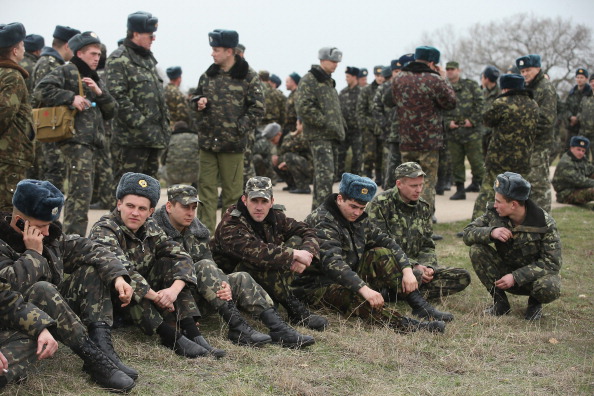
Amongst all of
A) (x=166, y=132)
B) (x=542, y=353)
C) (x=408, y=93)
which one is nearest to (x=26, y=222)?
(x=542, y=353)

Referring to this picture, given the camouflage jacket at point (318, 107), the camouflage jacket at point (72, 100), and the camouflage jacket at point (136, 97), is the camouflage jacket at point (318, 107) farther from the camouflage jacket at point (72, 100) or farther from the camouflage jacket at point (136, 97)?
the camouflage jacket at point (72, 100)

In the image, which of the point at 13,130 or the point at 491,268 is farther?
the point at 13,130

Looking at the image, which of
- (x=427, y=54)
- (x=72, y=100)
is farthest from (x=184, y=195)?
(x=427, y=54)

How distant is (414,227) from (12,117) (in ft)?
11.6

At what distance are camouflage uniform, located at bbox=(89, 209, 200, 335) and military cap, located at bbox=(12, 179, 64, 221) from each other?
587 mm

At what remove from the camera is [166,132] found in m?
8.10

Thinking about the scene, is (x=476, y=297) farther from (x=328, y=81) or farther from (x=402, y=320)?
(x=328, y=81)

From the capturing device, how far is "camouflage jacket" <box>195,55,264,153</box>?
8039 millimetres

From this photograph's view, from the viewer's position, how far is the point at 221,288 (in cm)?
517

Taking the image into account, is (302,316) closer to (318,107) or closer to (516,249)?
(516,249)

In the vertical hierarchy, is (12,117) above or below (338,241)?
above

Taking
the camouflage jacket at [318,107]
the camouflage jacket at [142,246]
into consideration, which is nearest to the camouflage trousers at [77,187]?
the camouflage jacket at [142,246]

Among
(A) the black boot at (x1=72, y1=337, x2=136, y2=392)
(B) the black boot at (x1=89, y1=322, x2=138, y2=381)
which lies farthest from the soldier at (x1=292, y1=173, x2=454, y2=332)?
(A) the black boot at (x1=72, y1=337, x2=136, y2=392)

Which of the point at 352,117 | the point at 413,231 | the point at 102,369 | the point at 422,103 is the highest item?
the point at 352,117
